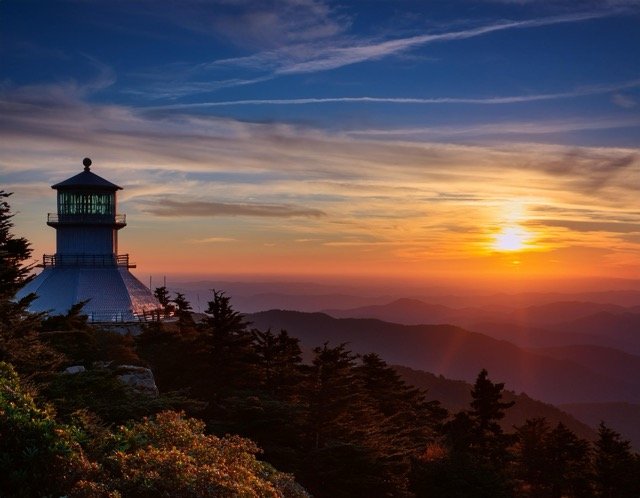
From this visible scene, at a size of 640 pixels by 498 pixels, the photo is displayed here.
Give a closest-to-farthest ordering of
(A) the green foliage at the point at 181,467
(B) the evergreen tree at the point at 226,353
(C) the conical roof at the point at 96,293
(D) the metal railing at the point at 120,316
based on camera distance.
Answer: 1. (A) the green foliage at the point at 181,467
2. (B) the evergreen tree at the point at 226,353
3. (D) the metal railing at the point at 120,316
4. (C) the conical roof at the point at 96,293

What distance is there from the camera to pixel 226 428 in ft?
77.3

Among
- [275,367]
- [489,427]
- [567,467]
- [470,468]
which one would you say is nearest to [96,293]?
[275,367]

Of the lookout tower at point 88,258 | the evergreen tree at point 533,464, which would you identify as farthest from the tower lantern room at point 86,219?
the evergreen tree at point 533,464

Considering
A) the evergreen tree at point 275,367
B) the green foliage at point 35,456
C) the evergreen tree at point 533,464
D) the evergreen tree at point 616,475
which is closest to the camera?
the green foliage at point 35,456

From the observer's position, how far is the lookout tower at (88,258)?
5131 cm

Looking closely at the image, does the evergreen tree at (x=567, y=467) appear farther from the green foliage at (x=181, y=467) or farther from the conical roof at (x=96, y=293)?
the green foliage at (x=181, y=467)

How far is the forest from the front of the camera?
11094 mm

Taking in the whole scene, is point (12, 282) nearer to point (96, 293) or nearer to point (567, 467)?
point (96, 293)

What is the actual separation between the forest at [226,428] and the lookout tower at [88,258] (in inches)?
386

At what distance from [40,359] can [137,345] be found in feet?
60.5

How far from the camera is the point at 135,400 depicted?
18.8m

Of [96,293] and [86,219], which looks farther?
[86,219]

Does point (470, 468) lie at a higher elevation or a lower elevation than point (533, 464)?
higher

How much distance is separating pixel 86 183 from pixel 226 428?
122ft
